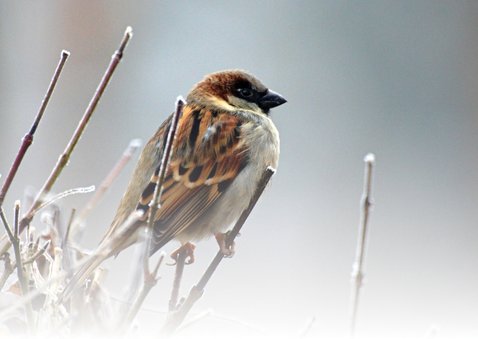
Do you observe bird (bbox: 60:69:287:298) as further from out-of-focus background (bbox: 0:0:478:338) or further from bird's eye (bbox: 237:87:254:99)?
out-of-focus background (bbox: 0:0:478:338)

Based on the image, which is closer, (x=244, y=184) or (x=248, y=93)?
(x=244, y=184)

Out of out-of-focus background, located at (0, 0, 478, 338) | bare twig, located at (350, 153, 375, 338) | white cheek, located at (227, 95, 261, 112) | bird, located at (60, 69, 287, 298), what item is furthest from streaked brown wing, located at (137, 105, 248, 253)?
out-of-focus background, located at (0, 0, 478, 338)

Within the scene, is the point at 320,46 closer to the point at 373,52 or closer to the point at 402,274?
the point at 373,52

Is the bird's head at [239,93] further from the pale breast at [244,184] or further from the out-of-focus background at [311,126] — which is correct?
the out-of-focus background at [311,126]

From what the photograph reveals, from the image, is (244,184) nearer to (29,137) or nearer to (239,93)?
(239,93)

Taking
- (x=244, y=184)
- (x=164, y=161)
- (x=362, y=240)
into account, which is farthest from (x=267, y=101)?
(x=164, y=161)

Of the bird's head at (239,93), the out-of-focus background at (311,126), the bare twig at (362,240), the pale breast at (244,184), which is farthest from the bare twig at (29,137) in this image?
the out-of-focus background at (311,126)
